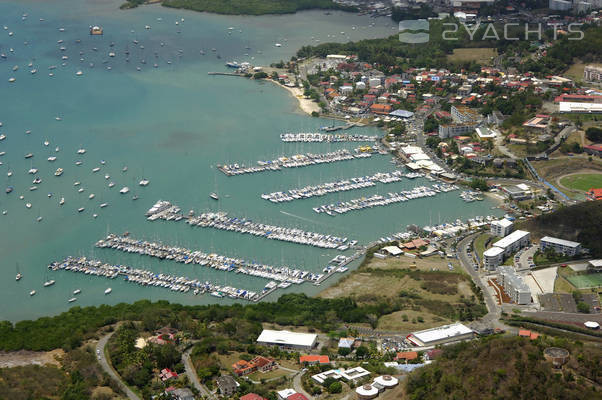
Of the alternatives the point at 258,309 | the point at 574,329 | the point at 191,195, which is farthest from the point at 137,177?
the point at 574,329

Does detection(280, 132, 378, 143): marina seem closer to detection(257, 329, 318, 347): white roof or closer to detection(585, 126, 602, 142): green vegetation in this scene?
detection(585, 126, 602, 142): green vegetation

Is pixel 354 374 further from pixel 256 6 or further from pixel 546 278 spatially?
pixel 256 6

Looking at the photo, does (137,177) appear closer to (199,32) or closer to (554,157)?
(554,157)

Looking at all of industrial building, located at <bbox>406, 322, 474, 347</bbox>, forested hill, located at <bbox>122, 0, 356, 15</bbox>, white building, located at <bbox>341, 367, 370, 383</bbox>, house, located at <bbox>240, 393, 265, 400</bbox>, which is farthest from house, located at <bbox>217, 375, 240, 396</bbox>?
forested hill, located at <bbox>122, 0, 356, 15</bbox>

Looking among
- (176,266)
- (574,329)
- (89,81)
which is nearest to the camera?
(574,329)

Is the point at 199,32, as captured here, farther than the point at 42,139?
Yes

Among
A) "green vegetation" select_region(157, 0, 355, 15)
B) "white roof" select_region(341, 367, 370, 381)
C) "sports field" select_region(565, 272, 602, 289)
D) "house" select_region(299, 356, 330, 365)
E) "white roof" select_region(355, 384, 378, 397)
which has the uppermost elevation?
"green vegetation" select_region(157, 0, 355, 15)
